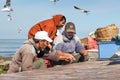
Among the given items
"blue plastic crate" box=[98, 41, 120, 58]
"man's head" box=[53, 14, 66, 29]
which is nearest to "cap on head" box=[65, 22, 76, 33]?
"man's head" box=[53, 14, 66, 29]

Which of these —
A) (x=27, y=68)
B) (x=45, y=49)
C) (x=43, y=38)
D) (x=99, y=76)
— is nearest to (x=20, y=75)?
(x=99, y=76)

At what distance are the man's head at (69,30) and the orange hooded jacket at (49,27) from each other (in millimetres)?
524

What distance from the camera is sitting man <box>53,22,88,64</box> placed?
10133mm

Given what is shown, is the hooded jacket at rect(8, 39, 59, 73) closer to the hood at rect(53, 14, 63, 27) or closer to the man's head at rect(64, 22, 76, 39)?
the man's head at rect(64, 22, 76, 39)

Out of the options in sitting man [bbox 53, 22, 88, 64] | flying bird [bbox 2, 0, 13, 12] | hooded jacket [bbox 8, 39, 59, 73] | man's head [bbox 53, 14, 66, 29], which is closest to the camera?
hooded jacket [bbox 8, 39, 59, 73]

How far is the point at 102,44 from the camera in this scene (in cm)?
1067

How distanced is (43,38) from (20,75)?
2.12 meters

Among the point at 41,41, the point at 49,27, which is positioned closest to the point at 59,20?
the point at 49,27

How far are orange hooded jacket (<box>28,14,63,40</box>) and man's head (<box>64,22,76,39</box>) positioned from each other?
1.72ft

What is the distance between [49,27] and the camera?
10906 mm

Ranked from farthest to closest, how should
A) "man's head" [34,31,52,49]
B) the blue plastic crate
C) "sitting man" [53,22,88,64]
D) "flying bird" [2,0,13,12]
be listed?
"flying bird" [2,0,13,12]
the blue plastic crate
"sitting man" [53,22,88,64]
"man's head" [34,31,52,49]

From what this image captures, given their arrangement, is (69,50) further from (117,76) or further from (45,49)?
(117,76)

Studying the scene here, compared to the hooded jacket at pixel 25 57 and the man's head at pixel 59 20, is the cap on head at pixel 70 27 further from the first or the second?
the hooded jacket at pixel 25 57

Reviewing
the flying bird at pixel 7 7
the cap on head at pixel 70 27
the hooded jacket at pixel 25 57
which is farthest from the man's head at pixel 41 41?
the flying bird at pixel 7 7
